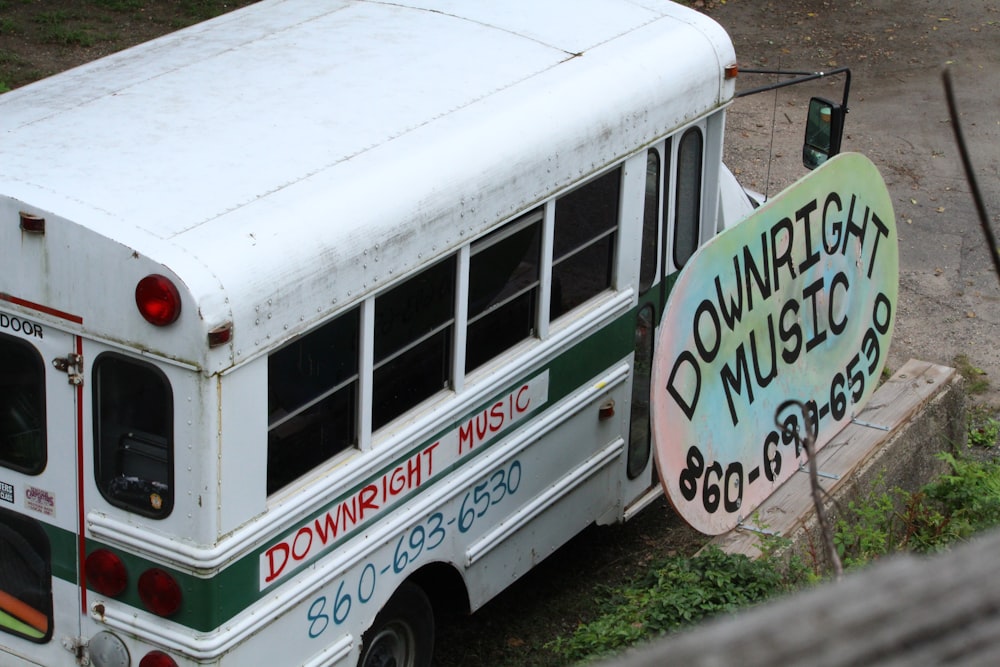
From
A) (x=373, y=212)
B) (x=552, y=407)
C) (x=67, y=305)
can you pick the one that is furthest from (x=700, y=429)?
(x=67, y=305)

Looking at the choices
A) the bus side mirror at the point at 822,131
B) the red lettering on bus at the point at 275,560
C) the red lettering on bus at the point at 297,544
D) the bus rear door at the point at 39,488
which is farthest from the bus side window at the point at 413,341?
the bus side mirror at the point at 822,131

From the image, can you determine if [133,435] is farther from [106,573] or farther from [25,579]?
[25,579]

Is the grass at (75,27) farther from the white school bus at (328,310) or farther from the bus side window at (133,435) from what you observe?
the bus side window at (133,435)

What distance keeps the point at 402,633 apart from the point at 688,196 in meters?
2.16

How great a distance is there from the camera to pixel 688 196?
19.0 feet

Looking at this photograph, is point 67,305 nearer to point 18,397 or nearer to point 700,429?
point 18,397

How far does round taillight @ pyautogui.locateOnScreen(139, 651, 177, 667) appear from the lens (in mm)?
3953

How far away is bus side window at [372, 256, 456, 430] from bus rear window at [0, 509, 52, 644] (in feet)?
3.52

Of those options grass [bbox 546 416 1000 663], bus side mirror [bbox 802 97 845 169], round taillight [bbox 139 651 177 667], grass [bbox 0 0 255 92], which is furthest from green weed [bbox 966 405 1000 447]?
grass [bbox 0 0 255 92]

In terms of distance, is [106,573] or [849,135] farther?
[849,135]

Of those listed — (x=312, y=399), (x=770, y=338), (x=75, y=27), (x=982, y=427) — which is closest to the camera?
(x=312, y=399)

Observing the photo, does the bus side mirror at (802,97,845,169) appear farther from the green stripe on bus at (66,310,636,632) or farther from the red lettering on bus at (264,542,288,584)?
the red lettering on bus at (264,542,288,584)

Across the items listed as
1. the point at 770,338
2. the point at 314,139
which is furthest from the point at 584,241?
the point at 314,139

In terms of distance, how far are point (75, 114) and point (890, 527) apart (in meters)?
3.42
